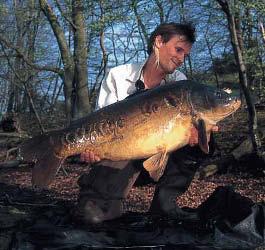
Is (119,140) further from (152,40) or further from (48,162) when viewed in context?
(152,40)

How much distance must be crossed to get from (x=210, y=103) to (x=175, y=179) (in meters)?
0.98

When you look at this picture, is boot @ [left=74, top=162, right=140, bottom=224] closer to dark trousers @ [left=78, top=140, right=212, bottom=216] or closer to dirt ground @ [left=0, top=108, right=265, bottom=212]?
dark trousers @ [left=78, top=140, right=212, bottom=216]

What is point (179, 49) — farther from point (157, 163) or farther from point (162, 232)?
point (162, 232)

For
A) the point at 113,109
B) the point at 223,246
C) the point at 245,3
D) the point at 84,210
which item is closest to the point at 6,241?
Result: the point at 84,210

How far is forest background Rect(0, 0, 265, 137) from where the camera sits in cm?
925

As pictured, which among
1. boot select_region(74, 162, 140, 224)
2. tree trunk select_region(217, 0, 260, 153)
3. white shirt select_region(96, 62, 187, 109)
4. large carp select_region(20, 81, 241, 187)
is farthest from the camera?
tree trunk select_region(217, 0, 260, 153)

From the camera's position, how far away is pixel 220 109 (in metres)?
2.85

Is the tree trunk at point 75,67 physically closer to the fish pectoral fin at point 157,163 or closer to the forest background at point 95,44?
the forest background at point 95,44

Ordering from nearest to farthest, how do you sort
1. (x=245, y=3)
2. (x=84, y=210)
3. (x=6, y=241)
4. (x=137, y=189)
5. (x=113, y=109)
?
(x=6, y=241), (x=113, y=109), (x=84, y=210), (x=137, y=189), (x=245, y=3)

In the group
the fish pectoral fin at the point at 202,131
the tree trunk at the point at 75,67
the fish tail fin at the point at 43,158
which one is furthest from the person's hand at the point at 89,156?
the tree trunk at the point at 75,67

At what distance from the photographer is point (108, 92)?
147 inches

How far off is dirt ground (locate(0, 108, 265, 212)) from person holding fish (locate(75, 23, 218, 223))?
133cm

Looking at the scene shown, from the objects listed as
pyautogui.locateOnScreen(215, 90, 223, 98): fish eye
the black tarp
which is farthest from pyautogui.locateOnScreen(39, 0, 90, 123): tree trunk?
pyautogui.locateOnScreen(215, 90, 223, 98): fish eye

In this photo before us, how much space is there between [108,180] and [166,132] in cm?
86
